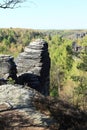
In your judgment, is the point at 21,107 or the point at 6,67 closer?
the point at 21,107

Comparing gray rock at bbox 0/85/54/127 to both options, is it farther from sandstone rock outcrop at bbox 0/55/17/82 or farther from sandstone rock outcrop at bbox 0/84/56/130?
sandstone rock outcrop at bbox 0/55/17/82

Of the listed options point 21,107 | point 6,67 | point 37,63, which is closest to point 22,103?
point 21,107

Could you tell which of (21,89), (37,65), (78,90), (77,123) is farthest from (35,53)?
(77,123)

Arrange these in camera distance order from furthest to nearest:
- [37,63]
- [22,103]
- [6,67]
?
[37,63] < [6,67] < [22,103]

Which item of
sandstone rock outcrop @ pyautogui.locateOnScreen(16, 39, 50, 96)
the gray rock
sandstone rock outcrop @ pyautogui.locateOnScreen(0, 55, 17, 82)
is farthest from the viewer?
sandstone rock outcrop @ pyautogui.locateOnScreen(16, 39, 50, 96)

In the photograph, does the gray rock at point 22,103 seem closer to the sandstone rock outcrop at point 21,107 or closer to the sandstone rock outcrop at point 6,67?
the sandstone rock outcrop at point 21,107

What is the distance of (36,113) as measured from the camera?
11875mm

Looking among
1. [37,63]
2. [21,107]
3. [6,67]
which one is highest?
[21,107]

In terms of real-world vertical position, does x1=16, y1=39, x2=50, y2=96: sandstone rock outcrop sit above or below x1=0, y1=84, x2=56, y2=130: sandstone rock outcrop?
below

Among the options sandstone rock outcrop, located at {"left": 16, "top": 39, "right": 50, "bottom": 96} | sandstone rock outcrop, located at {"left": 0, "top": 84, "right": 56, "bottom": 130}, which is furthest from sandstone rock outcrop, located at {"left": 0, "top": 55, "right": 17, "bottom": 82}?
sandstone rock outcrop, located at {"left": 0, "top": 84, "right": 56, "bottom": 130}

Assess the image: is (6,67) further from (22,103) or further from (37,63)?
(22,103)

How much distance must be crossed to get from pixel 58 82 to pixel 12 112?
52.5 metres

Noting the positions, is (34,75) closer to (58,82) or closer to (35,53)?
(35,53)

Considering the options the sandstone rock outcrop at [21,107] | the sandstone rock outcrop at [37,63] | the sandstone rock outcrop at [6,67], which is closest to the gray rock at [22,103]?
the sandstone rock outcrop at [21,107]
